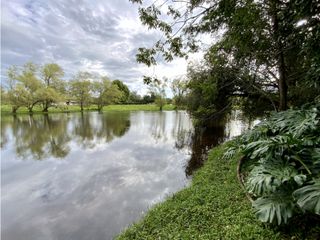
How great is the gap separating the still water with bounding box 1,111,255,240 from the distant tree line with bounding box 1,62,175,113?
1877cm

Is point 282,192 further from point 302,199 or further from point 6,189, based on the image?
point 6,189

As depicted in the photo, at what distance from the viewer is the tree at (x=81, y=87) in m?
31.0

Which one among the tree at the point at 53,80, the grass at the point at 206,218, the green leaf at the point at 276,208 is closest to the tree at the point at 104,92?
the tree at the point at 53,80

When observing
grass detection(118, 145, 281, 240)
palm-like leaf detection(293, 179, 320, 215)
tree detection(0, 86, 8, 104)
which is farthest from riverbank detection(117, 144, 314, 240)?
tree detection(0, 86, 8, 104)

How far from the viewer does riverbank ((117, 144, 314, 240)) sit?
2.29 metres

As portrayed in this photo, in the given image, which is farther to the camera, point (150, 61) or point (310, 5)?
point (150, 61)

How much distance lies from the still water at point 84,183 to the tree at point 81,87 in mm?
22009

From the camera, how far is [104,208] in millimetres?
4301

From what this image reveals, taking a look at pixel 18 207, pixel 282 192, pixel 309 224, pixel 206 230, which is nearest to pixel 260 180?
pixel 282 192

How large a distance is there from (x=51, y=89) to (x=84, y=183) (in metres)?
25.3

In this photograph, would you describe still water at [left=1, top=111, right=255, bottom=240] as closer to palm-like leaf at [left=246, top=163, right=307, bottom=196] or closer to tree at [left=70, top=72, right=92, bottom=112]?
palm-like leaf at [left=246, top=163, right=307, bottom=196]

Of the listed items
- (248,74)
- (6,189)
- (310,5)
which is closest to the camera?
(310,5)

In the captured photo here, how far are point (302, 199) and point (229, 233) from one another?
2.87ft

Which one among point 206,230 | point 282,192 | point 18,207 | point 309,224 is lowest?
point 18,207
